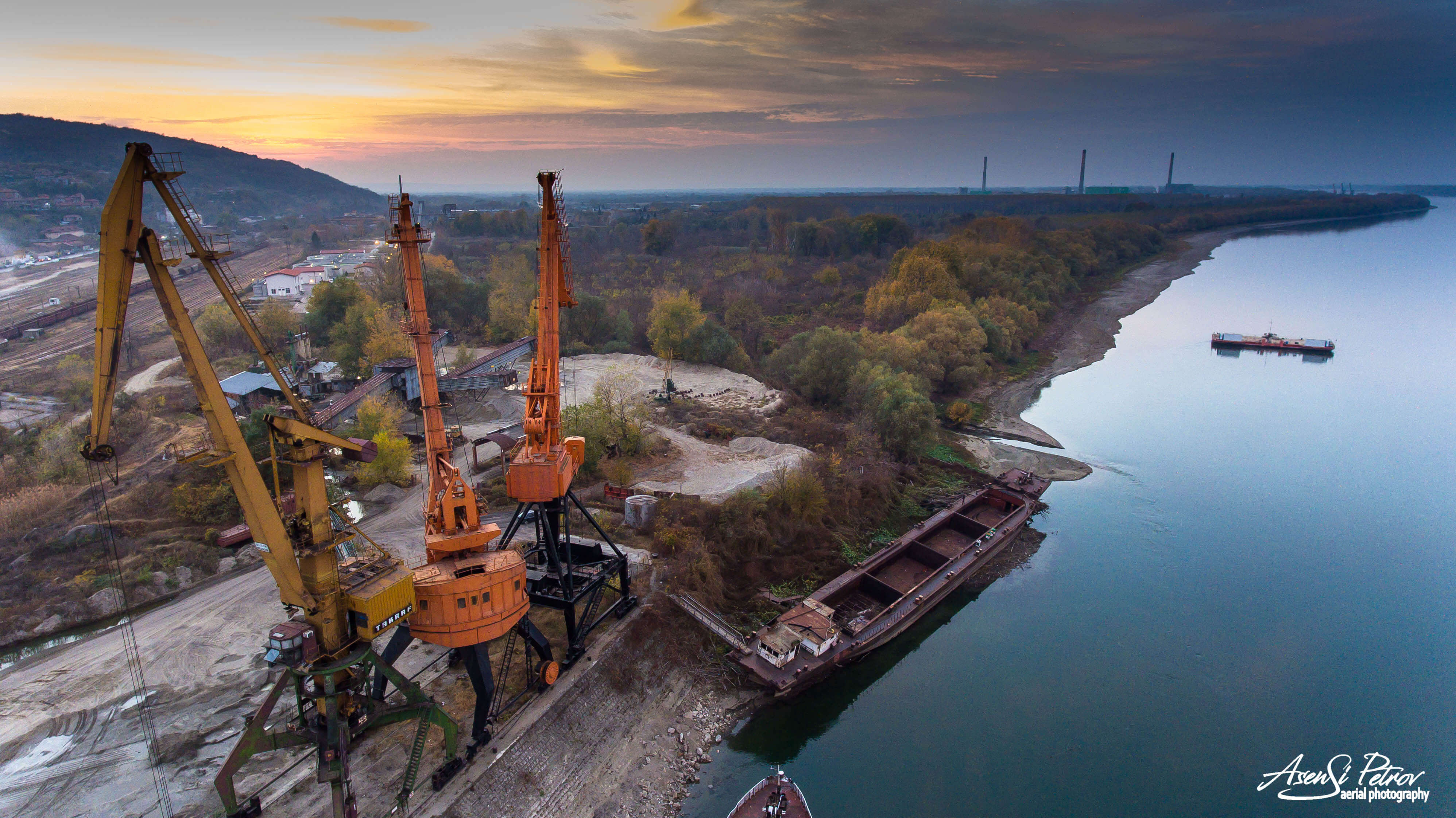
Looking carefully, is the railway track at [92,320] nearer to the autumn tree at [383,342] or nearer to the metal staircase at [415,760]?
the autumn tree at [383,342]

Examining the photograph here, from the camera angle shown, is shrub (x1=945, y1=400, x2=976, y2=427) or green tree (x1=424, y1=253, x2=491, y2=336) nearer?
shrub (x1=945, y1=400, x2=976, y2=427)

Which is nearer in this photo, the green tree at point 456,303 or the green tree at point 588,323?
the green tree at point 588,323

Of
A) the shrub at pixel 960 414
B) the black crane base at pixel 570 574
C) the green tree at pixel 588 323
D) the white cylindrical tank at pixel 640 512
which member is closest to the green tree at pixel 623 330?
the green tree at pixel 588 323

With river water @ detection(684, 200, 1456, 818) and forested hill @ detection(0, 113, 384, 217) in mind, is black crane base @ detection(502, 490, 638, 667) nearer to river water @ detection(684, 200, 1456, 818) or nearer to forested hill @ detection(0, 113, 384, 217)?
river water @ detection(684, 200, 1456, 818)

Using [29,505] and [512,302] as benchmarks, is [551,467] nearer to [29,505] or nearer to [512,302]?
[29,505]

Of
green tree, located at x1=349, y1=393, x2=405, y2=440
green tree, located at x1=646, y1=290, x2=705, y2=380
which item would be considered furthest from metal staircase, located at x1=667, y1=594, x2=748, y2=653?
green tree, located at x1=646, y1=290, x2=705, y2=380
